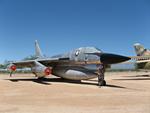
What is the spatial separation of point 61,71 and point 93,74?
4760 millimetres

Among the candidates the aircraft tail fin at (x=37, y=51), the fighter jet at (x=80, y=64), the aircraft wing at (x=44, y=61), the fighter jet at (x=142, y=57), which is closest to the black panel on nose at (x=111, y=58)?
the fighter jet at (x=80, y=64)

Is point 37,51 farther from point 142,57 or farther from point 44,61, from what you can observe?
point 142,57

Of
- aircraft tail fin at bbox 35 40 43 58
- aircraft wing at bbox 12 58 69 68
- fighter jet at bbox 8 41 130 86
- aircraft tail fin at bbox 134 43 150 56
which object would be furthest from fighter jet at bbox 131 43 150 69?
fighter jet at bbox 8 41 130 86

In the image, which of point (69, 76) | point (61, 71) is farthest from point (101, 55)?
point (61, 71)

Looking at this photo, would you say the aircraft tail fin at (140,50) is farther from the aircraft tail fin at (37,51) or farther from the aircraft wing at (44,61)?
the aircraft wing at (44,61)

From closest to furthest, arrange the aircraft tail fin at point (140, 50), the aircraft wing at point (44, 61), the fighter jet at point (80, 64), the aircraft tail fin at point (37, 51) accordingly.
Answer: the fighter jet at point (80, 64) < the aircraft wing at point (44, 61) < the aircraft tail fin at point (37, 51) < the aircraft tail fin at point (140, 50)

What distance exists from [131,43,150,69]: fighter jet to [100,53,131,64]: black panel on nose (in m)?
20.4

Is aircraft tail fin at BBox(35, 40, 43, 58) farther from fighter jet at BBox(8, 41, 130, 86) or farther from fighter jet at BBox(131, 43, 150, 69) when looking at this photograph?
fighter jet at BBox(131, 43, 150, 69)

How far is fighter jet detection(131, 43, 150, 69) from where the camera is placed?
37175 mm

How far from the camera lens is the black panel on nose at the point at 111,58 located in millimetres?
16953

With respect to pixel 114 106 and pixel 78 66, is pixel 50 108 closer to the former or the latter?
pixel 114 106

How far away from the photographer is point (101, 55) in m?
18.1

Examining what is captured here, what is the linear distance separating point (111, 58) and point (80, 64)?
11.8 feet

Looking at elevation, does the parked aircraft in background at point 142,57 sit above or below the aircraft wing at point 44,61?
above
